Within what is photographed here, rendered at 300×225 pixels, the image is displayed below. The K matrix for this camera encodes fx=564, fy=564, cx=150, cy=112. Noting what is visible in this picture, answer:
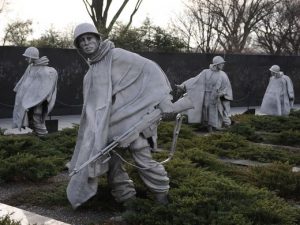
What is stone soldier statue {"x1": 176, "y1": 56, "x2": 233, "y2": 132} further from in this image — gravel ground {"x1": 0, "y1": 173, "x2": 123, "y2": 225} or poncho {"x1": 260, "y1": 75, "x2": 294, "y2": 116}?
gravel ground {"x1": 0, "y1": 173, "x2": 123, "y2": 225}

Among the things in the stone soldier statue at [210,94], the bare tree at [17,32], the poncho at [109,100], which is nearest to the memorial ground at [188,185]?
the poncho at [109,100]

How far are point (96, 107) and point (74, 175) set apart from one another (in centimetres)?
68

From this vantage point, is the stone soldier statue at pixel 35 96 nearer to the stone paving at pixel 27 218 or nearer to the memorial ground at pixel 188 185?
the memorial ground at pixel 188 185

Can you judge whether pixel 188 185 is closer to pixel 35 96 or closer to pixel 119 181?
pixel 119 181

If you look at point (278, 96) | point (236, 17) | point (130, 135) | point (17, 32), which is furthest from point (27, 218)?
point (236, 17)

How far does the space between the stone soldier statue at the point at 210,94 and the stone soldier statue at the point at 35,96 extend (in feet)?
12.7

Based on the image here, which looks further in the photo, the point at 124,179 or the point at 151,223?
the point at 124,179

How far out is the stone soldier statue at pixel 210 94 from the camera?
46.3ft

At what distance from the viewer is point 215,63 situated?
1423 centimetres

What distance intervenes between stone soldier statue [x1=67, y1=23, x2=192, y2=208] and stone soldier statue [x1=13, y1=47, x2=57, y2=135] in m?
6.26

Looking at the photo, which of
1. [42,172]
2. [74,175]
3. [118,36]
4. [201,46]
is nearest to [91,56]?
[74,175]

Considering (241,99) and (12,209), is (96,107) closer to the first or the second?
(12,209)

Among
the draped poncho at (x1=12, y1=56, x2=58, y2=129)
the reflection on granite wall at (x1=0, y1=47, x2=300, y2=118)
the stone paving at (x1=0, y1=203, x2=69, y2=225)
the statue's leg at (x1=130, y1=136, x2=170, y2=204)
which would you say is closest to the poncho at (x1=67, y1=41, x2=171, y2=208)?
the statue's leg at (x1=130, y1=136, x2=170, y2=204)

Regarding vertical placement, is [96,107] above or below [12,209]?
above
